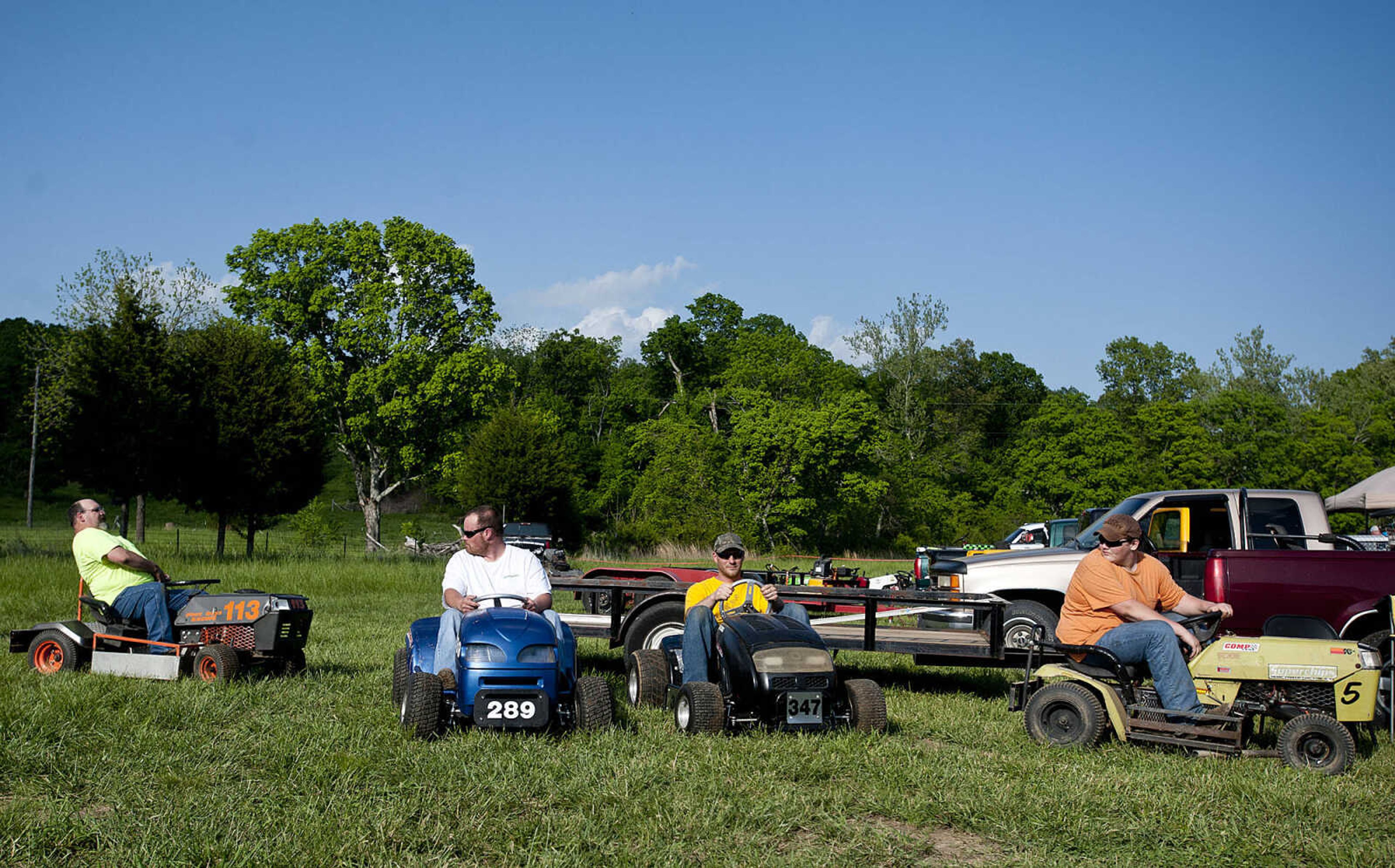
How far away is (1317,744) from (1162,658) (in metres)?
1.01

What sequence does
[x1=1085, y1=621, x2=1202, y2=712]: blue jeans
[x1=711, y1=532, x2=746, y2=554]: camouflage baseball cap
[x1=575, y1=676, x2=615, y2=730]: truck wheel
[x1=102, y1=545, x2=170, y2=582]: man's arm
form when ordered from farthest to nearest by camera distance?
[x1=102, y1=545, x2=170, y2=582]: man's arm → [x1=711, y1=532, x2=746, y2=554]: camouflage baseball cap → [x1=1085, y1=621, x2=1202, y2=712]: blue jeans → [x1=575, y1=676, x2=615, y2=730]: truck wheel

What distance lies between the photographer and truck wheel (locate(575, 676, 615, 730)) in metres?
7.11

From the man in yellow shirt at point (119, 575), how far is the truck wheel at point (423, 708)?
358cm

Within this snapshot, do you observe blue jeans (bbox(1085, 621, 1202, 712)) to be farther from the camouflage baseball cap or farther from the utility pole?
the utility pole

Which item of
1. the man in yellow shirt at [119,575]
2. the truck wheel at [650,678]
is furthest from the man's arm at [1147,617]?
the man in yellow shirt at [119,575]

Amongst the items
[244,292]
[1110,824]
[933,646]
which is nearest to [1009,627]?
[933,646]

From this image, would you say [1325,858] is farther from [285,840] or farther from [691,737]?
[285,840]

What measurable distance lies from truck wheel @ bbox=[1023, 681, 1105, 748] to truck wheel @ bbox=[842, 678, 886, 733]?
108 cm

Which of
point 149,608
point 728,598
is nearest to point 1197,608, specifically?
point 728,598

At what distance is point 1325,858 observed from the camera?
16.1ft

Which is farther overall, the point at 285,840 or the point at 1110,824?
the point at 1110,824

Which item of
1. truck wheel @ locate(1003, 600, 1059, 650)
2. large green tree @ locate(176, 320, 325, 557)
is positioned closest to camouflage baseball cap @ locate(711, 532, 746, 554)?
truck wheel @ locate(1003, 600, 1059, 650)

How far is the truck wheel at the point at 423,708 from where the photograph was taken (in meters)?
6.77

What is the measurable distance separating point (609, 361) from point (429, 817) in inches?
3142
